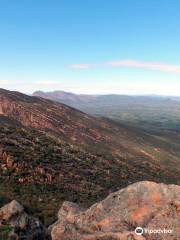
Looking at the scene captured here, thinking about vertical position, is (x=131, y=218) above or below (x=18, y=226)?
above

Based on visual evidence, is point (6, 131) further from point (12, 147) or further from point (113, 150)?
point (113, 150)

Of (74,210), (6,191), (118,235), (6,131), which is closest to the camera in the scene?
(118,235)

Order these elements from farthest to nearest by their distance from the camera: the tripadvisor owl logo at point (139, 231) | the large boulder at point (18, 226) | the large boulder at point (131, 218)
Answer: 1. the large boulder at point (18, 226)
2. the large boulder at point (131, 218)
3. the tripadvisor owl logo at point (139, 231)

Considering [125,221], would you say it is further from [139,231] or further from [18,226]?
[18,226]

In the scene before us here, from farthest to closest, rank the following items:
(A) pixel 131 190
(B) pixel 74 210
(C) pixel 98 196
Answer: (C) pixel 98 196 < (B) pixel 74 210 < (A) pixel 131 190

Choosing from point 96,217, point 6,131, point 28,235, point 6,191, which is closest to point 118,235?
point 96,217

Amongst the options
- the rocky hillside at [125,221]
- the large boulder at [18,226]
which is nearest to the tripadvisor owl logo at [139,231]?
the rocky hillside at [125,221]

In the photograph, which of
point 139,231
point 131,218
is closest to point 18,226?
point 131,218

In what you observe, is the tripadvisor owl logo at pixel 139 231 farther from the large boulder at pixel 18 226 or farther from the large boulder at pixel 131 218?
the large boulder at pixel 18 226
